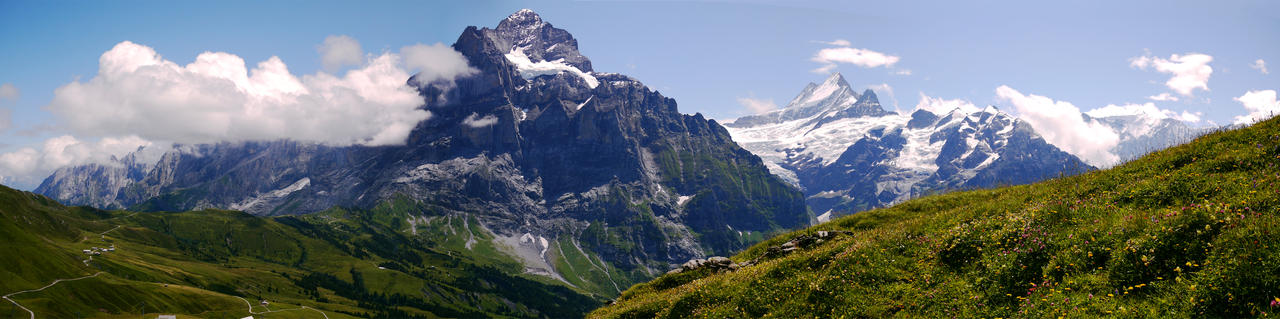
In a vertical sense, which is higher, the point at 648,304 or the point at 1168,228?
the point at 1168,228

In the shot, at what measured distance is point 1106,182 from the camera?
882 inches

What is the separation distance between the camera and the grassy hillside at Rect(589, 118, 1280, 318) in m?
13.3

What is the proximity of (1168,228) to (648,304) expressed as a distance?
20.3 metres

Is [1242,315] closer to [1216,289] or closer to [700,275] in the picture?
[1216,289]

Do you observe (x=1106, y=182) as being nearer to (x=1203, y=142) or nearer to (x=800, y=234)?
(x=1203, y=142)

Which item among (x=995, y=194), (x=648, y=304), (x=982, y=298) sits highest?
(x=995, y=194)

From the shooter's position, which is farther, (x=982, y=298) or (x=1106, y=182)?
(x=1106, y=182)

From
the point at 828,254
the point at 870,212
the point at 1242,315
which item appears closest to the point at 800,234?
the point at 870,212

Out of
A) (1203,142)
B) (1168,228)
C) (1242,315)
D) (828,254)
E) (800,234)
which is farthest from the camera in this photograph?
(800,234)

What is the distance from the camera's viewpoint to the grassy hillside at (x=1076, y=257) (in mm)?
13320

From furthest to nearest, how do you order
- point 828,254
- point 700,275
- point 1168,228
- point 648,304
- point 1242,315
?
point 700,275, point 648,304, point 828,254, point 1168,228, point 1242,315

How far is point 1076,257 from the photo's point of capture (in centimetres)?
1630

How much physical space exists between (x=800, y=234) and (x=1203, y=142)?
19102 mm

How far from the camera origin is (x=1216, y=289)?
494 inches
